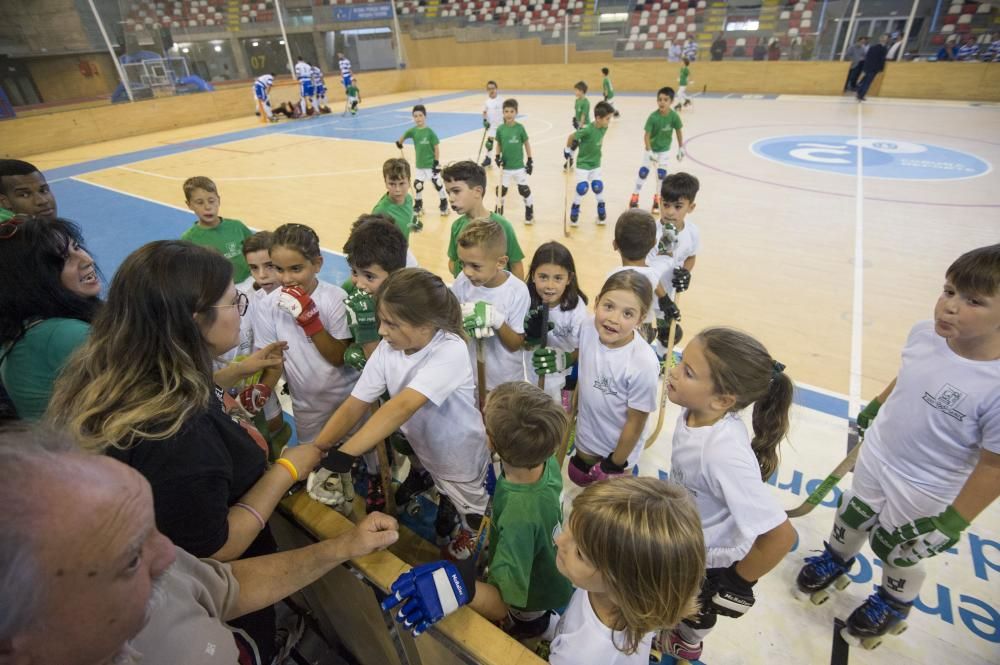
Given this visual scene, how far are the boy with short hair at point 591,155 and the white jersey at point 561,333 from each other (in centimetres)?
493

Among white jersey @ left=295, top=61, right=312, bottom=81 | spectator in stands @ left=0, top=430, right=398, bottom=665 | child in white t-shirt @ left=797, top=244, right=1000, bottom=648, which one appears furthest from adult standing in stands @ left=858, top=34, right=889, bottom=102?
spectator in stands @ left=0, top=430, right=398, bottom=665

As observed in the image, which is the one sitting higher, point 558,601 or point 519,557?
point 519,557

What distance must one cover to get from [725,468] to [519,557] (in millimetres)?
875

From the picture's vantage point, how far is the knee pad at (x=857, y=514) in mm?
2418

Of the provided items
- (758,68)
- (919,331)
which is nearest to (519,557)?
(919,331)

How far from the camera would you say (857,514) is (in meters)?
2.45

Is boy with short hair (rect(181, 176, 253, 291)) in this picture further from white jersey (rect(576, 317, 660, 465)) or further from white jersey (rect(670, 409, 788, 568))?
white jersey (rect(670, 409, 788, 568))

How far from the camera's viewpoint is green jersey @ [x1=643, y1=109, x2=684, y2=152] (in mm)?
8250

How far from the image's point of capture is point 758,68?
1978 cm

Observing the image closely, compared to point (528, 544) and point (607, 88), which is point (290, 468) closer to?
point (528, 544)

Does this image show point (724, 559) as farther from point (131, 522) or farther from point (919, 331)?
point (131, 522)

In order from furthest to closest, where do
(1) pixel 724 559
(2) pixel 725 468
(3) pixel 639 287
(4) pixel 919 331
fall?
(3) pixel 639 287 → (4) pixel 919 331 → (1) pixel 724 559 → (2) pixel 725 468

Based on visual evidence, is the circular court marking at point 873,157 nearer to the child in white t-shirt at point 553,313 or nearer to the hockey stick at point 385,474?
the child in white t-shirt at point 553,313

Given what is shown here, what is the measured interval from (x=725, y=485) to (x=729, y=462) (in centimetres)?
9
